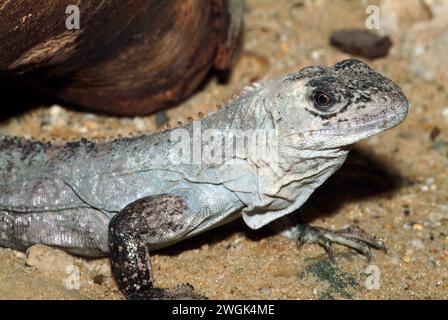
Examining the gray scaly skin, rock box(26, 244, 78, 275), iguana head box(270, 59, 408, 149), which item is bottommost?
rock box(26, 244, 78, 275)

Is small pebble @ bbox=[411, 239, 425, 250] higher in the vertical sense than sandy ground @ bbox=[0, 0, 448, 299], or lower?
lower

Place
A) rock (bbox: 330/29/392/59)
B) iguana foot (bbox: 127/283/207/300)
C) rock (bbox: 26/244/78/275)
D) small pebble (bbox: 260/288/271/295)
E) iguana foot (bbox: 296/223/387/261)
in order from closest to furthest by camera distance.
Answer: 1. iguana foot (bbox: 127/283/207/300)
2. small pebble (bbox: 260/288/271/295)
3. rock (bbox: 26/244/78/275)
4. iguana foot (bbox: 296/223/387/261)
5. rock (bbox: 330/29/392/59)

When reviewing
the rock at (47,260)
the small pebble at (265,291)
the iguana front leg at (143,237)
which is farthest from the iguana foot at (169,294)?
the rock at (47,260)

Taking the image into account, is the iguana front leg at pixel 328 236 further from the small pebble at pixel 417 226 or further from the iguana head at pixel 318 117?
the iguana head at pixel 318 117

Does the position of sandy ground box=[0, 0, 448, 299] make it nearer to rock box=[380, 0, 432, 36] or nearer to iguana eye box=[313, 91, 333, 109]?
rock box=[380, 0, 432, 36]

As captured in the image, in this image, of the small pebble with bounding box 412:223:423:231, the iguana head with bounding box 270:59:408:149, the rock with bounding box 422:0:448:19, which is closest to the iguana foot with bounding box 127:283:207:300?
the iguana head with bounding box 270:59:408:149

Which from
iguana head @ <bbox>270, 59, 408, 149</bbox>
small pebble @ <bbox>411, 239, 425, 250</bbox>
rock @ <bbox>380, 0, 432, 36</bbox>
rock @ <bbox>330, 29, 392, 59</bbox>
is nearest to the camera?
iguana head @ <bbox>270, 59, 408, 149</bbox>

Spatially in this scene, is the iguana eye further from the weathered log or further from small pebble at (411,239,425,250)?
the weathered log

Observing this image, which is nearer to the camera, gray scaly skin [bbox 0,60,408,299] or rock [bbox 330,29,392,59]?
gray scaly skin [bbox 0,60,408,299]
